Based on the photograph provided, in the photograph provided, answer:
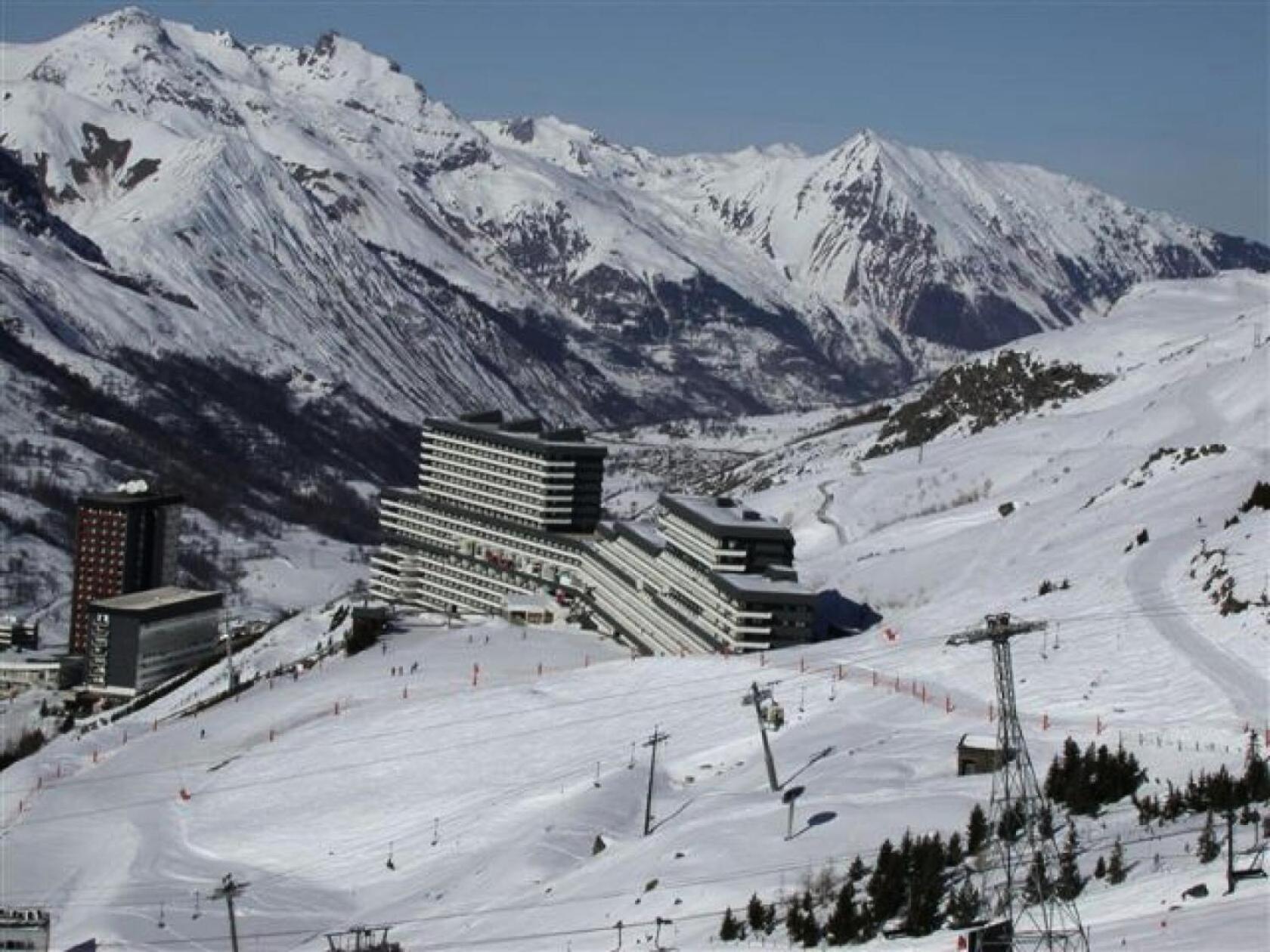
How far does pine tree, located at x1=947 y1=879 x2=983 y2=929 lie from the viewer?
50.6 metres

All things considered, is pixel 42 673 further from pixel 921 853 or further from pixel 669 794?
pixel 921 853

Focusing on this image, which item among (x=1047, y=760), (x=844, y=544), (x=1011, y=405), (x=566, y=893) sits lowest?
(x=566, y=893)

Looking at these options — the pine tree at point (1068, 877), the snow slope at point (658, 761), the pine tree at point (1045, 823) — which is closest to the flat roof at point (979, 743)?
the snow slope at point (658, 761)

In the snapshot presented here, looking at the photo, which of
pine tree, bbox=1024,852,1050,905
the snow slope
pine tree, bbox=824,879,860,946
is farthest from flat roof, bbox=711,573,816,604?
pine tree, bbox=1024,852,1050,905

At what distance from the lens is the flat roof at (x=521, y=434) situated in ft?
497

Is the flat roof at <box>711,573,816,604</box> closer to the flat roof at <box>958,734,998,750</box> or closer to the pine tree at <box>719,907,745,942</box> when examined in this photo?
the flat roof at <box>958,734,998,750</box>

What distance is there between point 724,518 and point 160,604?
70.8 metres

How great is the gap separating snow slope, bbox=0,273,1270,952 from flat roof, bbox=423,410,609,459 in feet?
91.2

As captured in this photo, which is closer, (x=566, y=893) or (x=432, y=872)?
(x=566, y=893)

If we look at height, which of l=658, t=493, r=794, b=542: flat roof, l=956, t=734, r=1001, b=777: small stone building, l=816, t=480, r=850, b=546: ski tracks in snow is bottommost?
l=956, t=734, r=1001, b=777: small stone building

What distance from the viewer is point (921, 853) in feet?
178

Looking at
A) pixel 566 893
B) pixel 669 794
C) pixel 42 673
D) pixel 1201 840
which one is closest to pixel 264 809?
pixel 669 794

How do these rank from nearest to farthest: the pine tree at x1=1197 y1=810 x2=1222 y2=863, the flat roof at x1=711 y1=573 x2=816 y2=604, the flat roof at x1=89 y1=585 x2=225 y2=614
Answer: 1. the pine tree at x1=1197 y1=810 x2=1222 y2=863
2. the flat roof at x1=711 y1=573 x2=816 y2=604
3. the flat roof at x1=89 y1=585 x2=225 y2=614

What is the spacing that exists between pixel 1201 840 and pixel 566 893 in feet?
67.5
